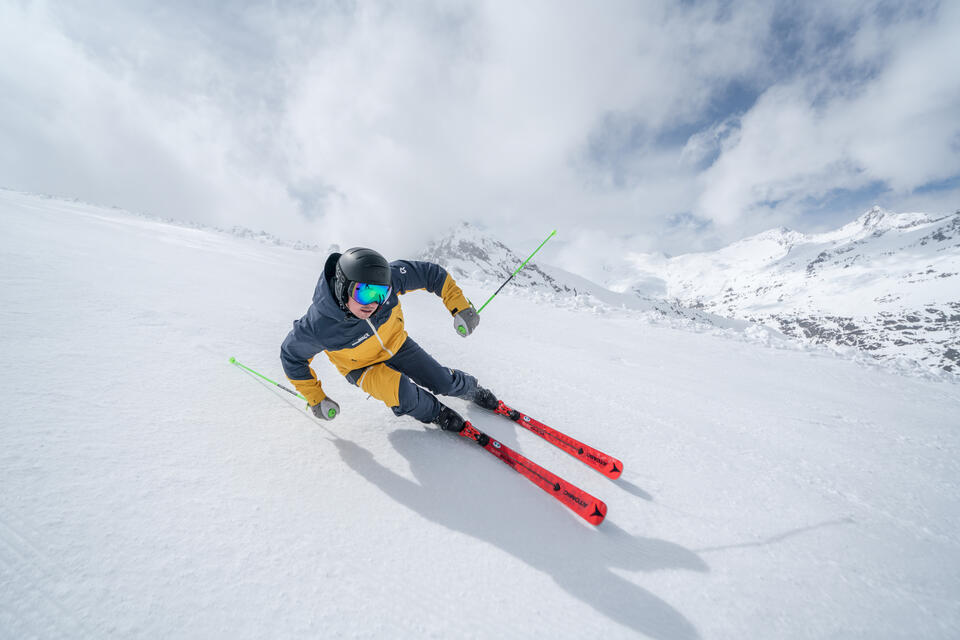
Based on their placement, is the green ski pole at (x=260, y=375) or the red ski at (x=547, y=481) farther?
the green ski pole at (x=260, y=375)

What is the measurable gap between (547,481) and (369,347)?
6.38 ft

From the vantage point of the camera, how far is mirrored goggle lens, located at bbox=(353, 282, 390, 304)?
2924mm

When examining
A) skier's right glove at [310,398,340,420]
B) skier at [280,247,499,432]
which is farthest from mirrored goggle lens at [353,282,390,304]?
skier's right glove at [310,398,340,420]

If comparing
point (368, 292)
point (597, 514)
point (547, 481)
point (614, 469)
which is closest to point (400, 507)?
point (547, 481)

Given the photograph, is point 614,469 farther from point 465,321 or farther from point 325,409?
point 325,409

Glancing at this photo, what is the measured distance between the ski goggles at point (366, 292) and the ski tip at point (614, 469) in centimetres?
238

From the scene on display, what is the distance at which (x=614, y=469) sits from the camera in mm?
3000

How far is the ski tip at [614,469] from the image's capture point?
298 centimetres

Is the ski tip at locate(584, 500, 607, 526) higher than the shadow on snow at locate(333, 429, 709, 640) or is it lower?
higher

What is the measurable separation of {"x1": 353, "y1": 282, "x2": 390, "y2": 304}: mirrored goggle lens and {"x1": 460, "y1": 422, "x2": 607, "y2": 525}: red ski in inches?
56.0

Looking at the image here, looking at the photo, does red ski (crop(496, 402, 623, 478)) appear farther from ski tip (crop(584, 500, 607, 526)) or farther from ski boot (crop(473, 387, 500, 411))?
ski tip (crop(584, 500, 607, 526))

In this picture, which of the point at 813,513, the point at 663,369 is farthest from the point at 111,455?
the point at 663,369

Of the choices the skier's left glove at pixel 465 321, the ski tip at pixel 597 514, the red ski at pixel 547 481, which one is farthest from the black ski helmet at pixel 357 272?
the ski tip at pixel 597 514

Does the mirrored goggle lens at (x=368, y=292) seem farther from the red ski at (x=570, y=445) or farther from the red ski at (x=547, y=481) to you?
the red ski at (x=570, y=445)
